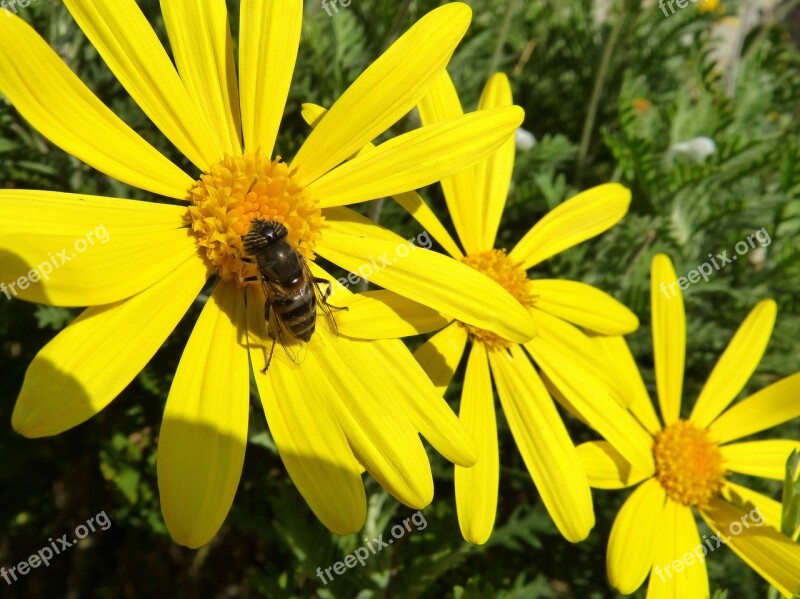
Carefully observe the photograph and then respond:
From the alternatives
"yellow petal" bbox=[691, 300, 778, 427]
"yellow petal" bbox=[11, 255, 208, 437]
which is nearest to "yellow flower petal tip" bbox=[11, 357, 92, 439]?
"yellow petal" bbox=[11, 255, 208, 437]

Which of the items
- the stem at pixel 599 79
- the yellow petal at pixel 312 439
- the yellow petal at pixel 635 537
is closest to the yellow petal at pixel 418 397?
the yellow petal at pixel 312 439

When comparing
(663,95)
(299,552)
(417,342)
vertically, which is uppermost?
(663,95)

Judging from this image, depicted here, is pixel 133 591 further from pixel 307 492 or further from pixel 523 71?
pixel 523 71

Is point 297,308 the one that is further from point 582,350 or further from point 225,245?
point 582,350

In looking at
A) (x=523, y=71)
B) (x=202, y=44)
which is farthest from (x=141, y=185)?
(x=523, y=71)

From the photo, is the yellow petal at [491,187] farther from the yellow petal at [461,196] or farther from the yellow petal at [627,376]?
the yellow petal at [627,376]

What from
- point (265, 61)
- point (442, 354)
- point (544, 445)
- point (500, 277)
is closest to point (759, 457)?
point (544, 445)
